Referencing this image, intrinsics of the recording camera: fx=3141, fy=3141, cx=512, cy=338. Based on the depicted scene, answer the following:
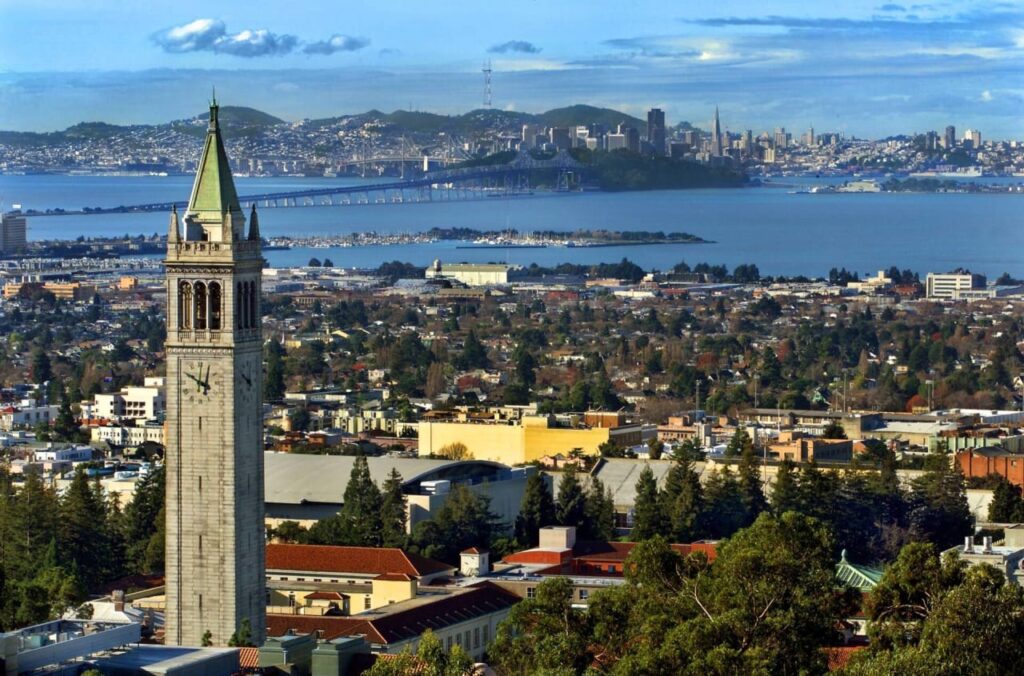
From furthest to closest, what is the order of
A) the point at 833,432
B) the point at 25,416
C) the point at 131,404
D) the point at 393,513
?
the point at 131,404, the point at 25,416, the point at 833,432, the point at 393,513

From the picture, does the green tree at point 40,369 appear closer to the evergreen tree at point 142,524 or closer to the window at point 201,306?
the evergreen tree at point 142,524

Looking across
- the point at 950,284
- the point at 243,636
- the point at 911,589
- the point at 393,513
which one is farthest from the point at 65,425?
the point at 950,284

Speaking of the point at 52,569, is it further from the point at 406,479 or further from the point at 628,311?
the point at 628,311

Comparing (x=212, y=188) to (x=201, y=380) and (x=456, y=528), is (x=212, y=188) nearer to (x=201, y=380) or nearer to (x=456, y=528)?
(x=201, y=380)

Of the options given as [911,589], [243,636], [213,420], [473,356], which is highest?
[213,420]

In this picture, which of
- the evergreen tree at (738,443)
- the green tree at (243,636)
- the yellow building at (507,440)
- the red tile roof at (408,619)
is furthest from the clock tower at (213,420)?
the yellow building at (507,440)

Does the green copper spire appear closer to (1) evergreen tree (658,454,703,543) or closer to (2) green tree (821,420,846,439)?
(1) evergreen tree (658,454,703,543)

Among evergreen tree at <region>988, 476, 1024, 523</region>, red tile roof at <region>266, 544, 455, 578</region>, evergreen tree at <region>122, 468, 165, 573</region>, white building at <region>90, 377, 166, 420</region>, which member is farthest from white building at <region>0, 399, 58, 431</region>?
red tile roof at <region>266, 544, 455, 578</region>

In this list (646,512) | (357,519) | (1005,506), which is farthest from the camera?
(1005,506)
